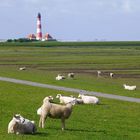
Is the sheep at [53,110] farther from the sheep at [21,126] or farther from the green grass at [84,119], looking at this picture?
the sheep at [21,126]

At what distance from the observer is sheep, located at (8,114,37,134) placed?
21391 mm

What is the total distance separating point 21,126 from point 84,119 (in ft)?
20.4

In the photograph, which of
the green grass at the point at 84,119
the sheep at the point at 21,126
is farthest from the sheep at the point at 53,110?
the sheep at the point at 21,126

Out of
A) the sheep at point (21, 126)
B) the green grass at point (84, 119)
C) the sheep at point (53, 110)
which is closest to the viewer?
the sheep at point (21, 126)

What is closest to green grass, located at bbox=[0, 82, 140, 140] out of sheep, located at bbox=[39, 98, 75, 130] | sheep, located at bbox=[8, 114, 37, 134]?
sheep, located at bbox=[8, 114, 37, 134]

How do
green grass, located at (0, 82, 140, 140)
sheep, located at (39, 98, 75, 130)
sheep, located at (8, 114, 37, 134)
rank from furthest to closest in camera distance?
sheep, located at (39, 98, 75, 130) < green grass, located at (0, 82, 140, 140) < sheep, located at (8, 114, 37, 134)

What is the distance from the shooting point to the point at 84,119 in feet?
89.1

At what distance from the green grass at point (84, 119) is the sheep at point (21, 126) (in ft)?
1.08

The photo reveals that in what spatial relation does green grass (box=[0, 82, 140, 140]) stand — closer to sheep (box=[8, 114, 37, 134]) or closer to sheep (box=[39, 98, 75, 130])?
sheep (box=[8, 114, 37, 134])

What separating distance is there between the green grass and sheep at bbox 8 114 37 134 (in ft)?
1.08

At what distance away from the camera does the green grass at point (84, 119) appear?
2227cm

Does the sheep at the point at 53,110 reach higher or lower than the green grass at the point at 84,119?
higher

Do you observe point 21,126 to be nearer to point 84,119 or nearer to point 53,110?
point 53,110

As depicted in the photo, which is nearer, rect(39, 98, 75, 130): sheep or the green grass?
the green grass
